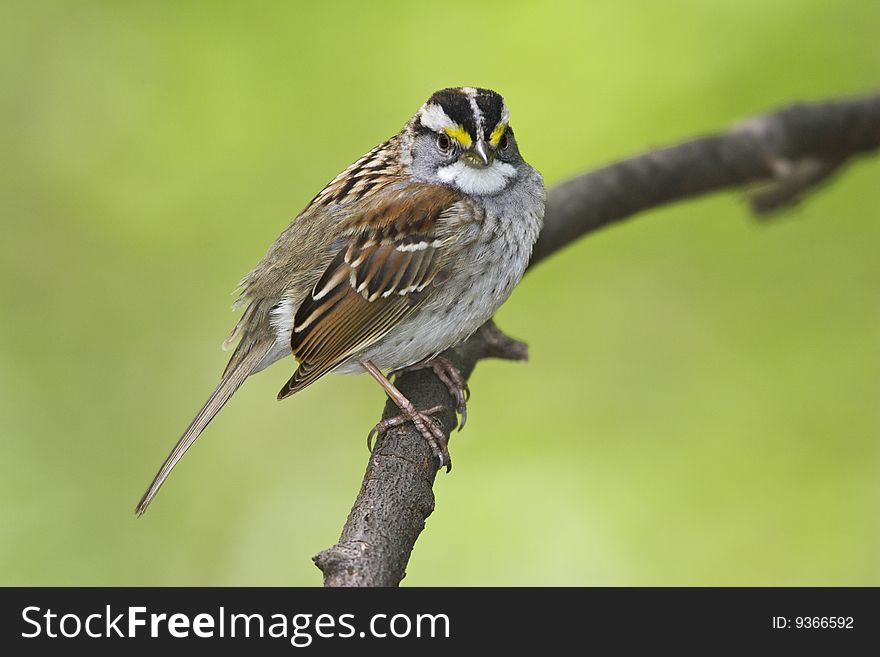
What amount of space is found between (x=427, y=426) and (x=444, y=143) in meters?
1.07

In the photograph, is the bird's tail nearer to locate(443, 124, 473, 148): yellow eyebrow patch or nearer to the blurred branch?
the blurred branch

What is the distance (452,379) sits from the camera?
12.5 feet

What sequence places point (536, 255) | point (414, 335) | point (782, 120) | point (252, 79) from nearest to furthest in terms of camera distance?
point (414, 335)
point (536, 255)
point (782, 120)
point (252, 79)

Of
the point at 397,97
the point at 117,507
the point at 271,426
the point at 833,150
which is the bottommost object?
the point at 117,507

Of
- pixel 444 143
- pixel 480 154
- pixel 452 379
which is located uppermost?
pixel 444 143

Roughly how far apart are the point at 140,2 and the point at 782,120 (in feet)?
10.2

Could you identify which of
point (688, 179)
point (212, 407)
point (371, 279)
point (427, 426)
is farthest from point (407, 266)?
point (688, 179)

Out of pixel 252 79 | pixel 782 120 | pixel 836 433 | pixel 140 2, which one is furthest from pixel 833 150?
pixel 140 2

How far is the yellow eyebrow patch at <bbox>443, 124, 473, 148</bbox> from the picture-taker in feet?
12.3

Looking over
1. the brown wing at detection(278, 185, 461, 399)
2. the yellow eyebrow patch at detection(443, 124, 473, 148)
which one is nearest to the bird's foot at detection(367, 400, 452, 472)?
the brown wing at detection(278, 185, 461, 399)

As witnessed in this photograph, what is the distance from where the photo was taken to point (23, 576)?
4781mm

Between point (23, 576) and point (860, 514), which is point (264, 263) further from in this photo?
point (860, 514)

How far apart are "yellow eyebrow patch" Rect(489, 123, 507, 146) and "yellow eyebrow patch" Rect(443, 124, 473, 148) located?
2.8 inches

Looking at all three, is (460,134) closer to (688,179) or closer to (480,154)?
(480,154)
